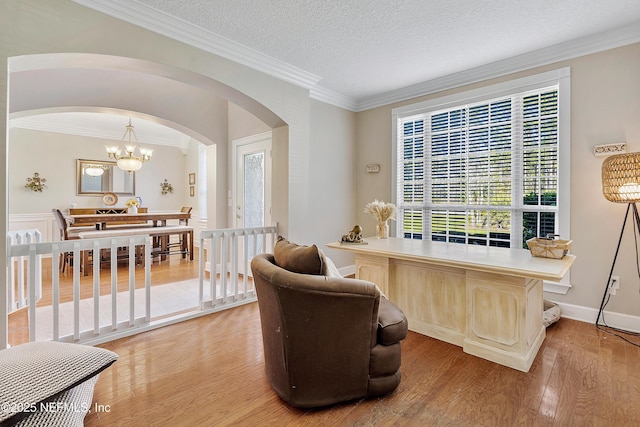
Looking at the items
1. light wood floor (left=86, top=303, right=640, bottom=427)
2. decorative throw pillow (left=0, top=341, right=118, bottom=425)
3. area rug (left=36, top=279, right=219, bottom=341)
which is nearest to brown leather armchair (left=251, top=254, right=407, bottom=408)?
light wood floor (left=86, top=303, right=640, bottom=427)

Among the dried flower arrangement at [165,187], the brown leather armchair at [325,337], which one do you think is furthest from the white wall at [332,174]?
the dried flower arrangement at [165,187]

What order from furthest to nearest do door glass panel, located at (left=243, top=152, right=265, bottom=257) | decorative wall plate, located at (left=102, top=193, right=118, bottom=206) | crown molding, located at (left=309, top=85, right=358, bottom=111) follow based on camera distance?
decorative wall plate, located at (left=102, top=193, right=118, bottom=206) → door glass panel, located at (left=243, top=152, right=265, bottom=257) → crown molding, located at (left=309, top=85, right=358, bottom=111)

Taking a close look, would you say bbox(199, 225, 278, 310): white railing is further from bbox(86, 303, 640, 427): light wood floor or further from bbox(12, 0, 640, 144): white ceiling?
bbox(12, 0, 640, 144): white ceiling

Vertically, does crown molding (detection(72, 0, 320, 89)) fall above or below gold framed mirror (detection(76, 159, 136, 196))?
above

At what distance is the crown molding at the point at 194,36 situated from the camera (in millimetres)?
2392

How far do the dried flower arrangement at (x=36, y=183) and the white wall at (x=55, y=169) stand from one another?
0.06 metres

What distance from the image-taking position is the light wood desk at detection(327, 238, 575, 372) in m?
2.11

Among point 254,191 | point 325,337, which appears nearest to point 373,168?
point 254,191

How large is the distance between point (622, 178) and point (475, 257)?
1.41 meters

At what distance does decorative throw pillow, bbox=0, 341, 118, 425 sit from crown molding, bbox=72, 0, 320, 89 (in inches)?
92.7

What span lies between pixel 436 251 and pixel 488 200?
5.00ft

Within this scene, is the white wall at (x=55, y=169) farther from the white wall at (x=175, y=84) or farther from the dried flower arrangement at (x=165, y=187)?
the white wall at (x=175, y=84)

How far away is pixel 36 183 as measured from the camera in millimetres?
6180

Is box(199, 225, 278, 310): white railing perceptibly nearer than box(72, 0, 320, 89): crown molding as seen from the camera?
No
